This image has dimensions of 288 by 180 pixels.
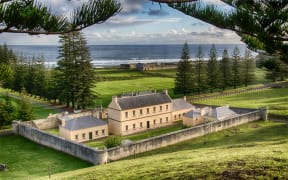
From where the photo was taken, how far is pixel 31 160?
750 inches

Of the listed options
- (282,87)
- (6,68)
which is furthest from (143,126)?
(282,87)

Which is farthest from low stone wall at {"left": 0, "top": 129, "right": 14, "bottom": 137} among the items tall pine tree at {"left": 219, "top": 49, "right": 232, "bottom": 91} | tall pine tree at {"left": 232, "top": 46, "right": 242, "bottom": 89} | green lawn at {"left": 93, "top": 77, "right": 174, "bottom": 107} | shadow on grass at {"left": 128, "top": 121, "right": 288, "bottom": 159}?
tall pine tree at {"left": 232, "top": 46, "right": 242, "bottom": 89}

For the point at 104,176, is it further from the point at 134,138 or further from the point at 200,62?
the point at 200,62

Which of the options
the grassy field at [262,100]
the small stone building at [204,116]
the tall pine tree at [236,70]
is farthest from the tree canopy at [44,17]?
the tall pine tree at [236,70]

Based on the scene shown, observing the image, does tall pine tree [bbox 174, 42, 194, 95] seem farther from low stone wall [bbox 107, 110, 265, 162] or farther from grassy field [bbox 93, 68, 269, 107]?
low stone wall [bbox 107, 110, 265, 162]

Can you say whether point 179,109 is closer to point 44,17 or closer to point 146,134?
point 146,134

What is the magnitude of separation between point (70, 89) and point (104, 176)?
2461cm

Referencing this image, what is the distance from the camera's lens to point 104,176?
1003 cm

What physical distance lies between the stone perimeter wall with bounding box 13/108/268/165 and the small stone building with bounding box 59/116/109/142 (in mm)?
1960

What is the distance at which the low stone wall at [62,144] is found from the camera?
18.1 m

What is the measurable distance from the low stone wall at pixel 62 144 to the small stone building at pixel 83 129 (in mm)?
1914

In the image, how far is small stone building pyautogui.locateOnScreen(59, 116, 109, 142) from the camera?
2342 cm

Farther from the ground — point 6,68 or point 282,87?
point 6,68

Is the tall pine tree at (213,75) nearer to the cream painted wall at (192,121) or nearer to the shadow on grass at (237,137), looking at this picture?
the cream painted wall at (192,121)
